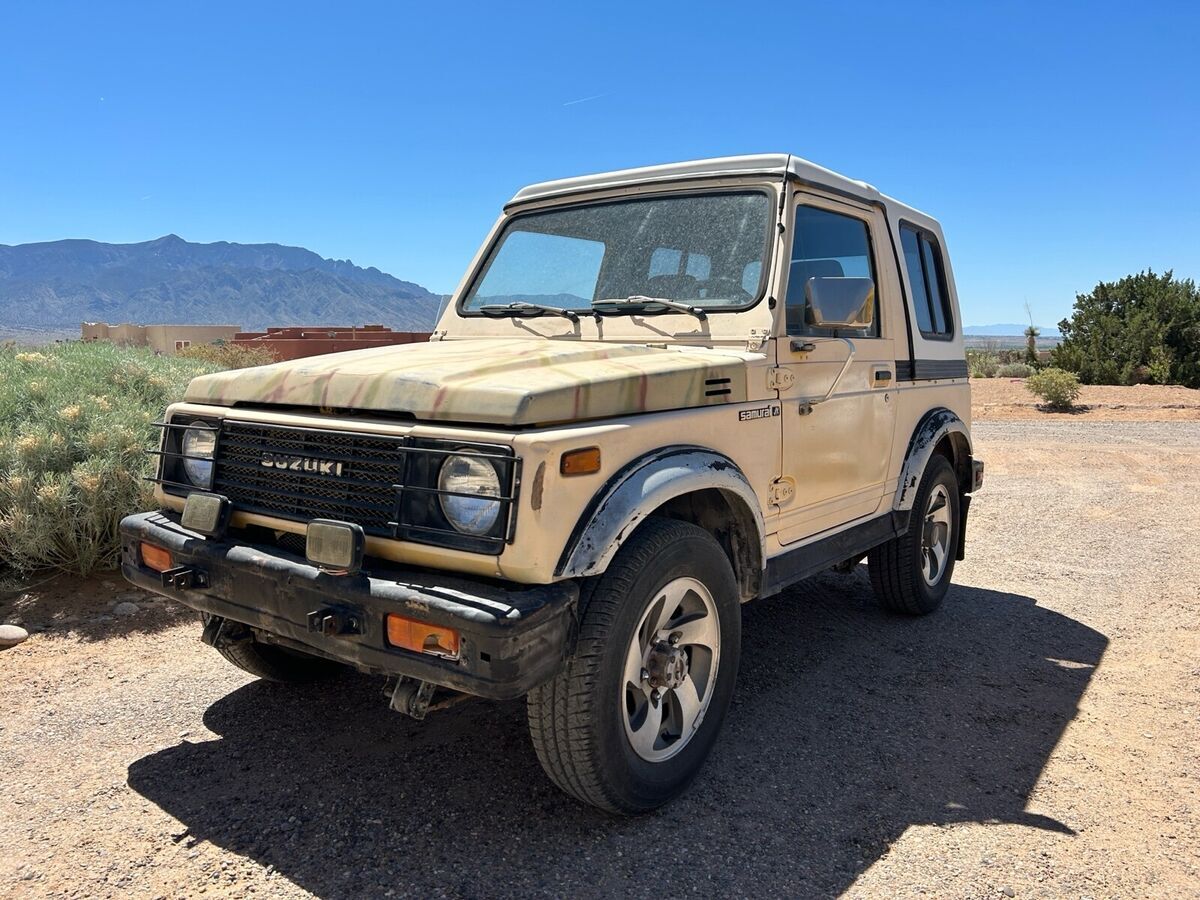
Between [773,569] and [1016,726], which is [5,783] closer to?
[773,569]

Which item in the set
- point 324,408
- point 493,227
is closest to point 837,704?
point 324,408

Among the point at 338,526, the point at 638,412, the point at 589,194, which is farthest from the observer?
the point at 589,194

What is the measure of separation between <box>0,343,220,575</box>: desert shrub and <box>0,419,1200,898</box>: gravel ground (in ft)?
0.87

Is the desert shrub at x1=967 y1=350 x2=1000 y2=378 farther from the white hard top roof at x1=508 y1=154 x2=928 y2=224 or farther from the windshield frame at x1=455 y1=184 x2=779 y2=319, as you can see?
the windshield frame at x1=455 y1=184 x2=779 y2=319

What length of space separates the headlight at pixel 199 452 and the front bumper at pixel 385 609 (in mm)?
269

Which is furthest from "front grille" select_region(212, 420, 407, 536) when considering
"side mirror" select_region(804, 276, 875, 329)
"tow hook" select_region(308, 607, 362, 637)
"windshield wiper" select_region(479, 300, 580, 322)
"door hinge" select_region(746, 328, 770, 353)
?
"side mirror" select_region(804, 276, 875, 329)

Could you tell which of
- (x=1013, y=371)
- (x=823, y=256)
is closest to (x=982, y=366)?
(x=1013, y=371)

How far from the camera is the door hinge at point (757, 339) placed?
3.30m

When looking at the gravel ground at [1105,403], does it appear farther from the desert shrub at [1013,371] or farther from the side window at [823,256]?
the side window at [823,256]

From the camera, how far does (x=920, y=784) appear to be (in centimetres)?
312

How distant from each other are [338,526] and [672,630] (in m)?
1.13

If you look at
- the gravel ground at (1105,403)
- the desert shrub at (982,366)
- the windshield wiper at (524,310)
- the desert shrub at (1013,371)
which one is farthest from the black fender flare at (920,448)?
the desert shrub at (1013,371)

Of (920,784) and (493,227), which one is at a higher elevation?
(493,227)

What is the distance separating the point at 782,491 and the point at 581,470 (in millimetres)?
1252
